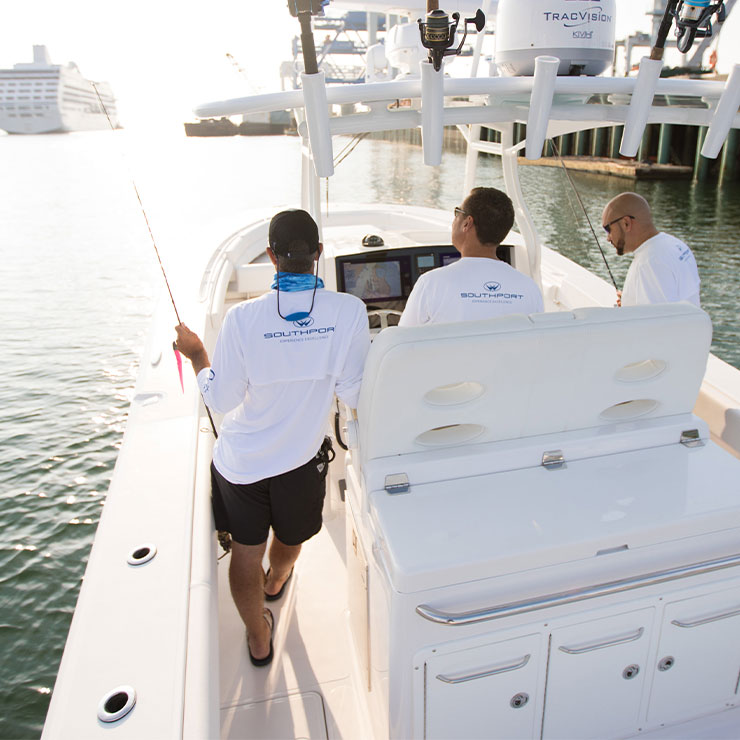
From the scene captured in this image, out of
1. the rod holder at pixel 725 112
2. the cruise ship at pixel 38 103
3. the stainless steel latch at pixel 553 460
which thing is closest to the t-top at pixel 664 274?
the rod holder at pixel 725 112

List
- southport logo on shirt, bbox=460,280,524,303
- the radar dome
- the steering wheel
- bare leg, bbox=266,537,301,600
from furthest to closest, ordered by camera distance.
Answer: the steering wheel, bare leg, bbox=266,537,301,600, the radar dome, southport logo on shirt, bbox=460,280,524,303

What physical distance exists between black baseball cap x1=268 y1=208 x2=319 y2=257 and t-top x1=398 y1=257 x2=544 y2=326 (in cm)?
41

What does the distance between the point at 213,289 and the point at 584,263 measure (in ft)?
29.9

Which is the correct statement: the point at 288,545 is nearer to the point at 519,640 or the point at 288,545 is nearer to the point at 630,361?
the point at 519,640

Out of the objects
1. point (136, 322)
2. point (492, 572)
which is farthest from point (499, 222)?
point (136, 322)

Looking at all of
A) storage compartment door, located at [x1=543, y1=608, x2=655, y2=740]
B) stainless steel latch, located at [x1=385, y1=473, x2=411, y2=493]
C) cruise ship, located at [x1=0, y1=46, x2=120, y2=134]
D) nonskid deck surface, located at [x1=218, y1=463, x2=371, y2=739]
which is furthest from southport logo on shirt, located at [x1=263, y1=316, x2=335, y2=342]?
cruise ship, located at [x1=0, y1=46, x2=120, y2=134]

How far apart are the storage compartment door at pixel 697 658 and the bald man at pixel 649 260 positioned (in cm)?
115

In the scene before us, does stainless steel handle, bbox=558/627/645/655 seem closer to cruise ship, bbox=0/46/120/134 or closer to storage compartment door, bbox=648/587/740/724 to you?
storage compartment door, bbox=648/587/740/724

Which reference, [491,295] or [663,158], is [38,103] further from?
[491,295]

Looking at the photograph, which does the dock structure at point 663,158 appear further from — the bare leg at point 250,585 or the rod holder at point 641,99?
the bare leg at point 250,585

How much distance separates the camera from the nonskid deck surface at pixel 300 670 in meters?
1.91

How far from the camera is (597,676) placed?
1.54m

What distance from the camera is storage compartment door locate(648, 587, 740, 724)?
156 centimetres

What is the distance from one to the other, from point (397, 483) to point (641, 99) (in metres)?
1.37
